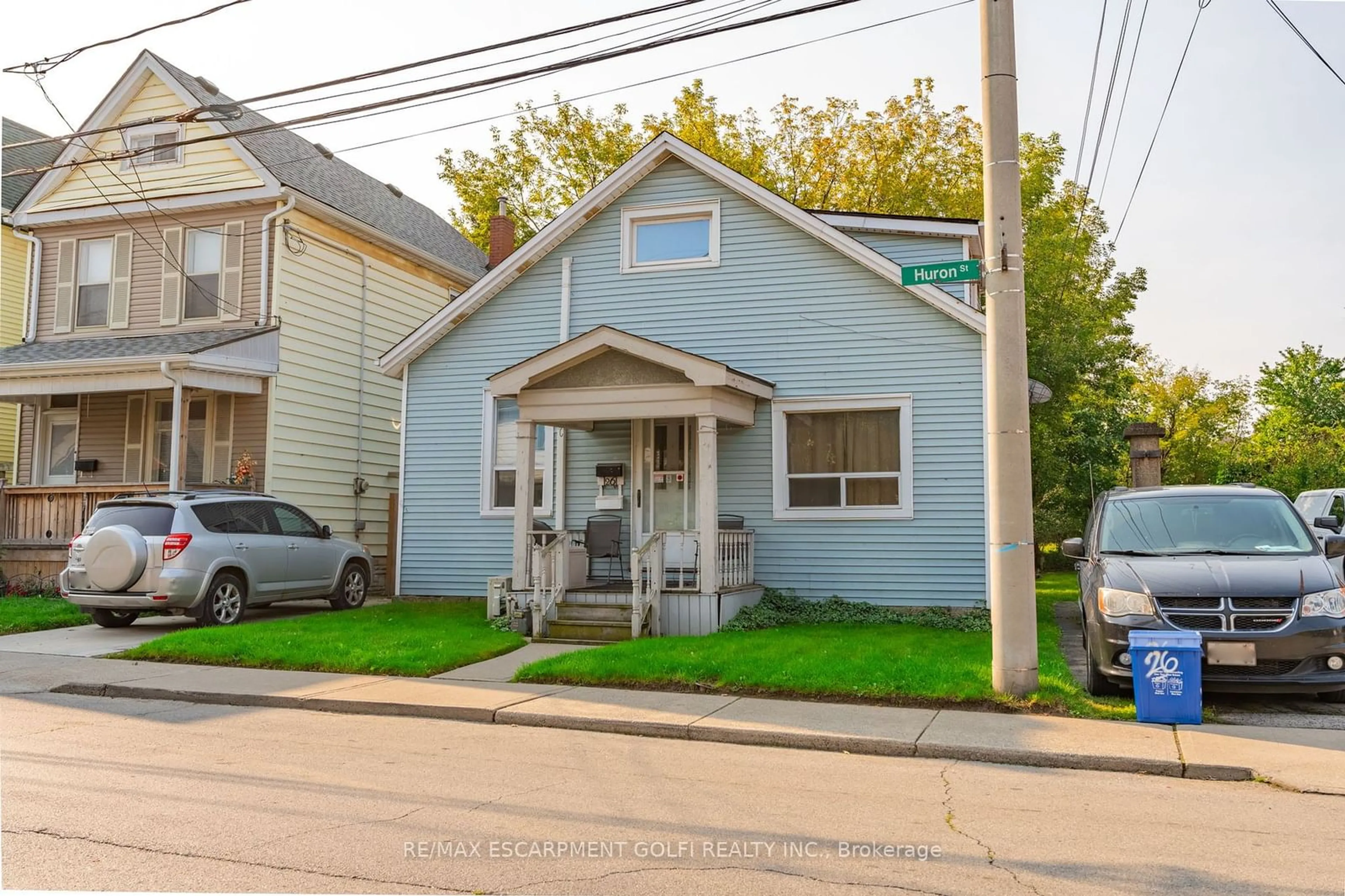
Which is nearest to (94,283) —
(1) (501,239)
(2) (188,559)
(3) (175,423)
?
(3) (175,423)

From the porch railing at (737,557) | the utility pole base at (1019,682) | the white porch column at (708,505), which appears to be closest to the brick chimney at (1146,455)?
the porch railing at (737,557)

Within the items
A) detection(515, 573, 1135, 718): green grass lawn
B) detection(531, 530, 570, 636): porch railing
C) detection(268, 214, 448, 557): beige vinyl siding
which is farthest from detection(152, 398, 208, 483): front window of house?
detection(515, 573, 1135, 718): green grass lawn

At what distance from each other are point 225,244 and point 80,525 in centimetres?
550

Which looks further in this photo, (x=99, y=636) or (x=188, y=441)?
(x=188, y=441)

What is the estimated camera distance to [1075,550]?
33.2ft

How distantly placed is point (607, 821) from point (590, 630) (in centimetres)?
755

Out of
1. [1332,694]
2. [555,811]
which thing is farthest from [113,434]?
[1332,694]

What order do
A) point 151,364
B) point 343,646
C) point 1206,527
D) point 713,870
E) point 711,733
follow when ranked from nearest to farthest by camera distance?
point 713,870
point 711,733
point 1206,527
point 343,646
point 151,364

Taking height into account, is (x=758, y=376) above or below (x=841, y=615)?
above

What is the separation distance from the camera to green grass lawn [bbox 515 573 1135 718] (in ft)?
28.3

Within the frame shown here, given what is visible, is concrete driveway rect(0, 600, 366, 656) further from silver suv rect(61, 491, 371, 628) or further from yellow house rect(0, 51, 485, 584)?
yellow house rect(0, 51, 485, 584)

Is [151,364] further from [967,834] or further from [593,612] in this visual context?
[967,834]

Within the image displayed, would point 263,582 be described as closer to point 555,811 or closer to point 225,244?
point 225,244

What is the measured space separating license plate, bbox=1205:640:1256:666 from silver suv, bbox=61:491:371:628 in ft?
37.5
